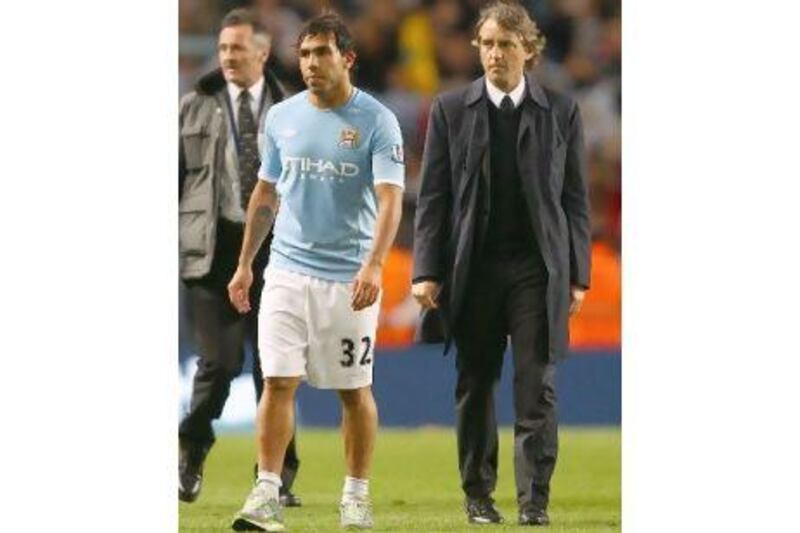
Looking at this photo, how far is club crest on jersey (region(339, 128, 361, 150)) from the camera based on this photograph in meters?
7.25

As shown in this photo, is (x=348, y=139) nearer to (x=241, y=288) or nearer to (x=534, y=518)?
(x=241, y=288)

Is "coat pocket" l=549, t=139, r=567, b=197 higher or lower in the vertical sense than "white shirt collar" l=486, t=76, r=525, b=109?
lower

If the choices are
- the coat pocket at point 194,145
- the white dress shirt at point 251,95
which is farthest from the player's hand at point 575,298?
the coat pocket at point 194,145

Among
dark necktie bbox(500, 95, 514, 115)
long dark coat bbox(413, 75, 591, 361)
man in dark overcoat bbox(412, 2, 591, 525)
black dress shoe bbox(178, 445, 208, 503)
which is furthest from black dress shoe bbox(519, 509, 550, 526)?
dark necktie bbox(500, 95, 514, 115)

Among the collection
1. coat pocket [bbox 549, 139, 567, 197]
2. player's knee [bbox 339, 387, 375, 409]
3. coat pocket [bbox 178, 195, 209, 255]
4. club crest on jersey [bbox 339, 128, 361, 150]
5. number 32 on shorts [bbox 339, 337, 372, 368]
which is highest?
club crest on jersey [bbox 339, 128, 361, 150]

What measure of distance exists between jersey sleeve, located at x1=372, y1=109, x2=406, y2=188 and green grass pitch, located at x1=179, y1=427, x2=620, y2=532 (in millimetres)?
898

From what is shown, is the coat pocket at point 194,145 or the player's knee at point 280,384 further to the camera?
the coat pocket at point 194,145

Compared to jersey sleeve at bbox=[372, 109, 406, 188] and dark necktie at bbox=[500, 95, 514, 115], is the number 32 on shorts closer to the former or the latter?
jersey sleeve at bbox=[372, 109, 406, 188]

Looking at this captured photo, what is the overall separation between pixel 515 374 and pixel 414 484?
574 mm

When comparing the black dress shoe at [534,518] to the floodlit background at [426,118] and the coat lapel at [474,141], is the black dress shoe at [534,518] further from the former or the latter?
the coat lapel at [474,141]

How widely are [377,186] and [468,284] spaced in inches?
17.7

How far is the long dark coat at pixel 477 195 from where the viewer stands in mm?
7387

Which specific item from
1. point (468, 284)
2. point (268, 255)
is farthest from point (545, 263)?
point (268, 255)

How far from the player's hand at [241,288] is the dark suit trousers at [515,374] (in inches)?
27.0
